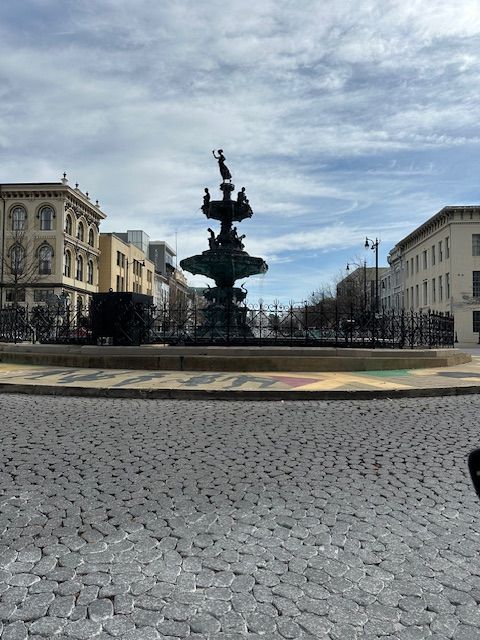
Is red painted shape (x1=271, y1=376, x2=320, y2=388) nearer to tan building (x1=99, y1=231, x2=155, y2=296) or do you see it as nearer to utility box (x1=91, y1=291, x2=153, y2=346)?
utility box (x1=91, y1=291, x2=153, y2=346)

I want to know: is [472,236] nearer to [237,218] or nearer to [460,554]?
[237,218]

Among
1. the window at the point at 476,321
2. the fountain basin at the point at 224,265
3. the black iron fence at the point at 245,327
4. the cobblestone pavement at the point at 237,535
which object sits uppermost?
the fountain basin at the point at 224,265

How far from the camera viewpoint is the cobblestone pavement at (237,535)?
233cm

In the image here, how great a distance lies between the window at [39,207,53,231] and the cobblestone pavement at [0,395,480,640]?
180 ft

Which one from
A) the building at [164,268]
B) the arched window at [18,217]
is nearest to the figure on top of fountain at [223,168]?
the arched window at [18,217]

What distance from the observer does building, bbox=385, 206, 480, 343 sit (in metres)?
52.8

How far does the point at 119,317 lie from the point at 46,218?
47566 mm

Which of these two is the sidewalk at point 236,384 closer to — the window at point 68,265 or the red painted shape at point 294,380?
the red painted shape at point 294,380

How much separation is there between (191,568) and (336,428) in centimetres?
417

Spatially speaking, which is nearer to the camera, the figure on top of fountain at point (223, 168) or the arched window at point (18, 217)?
the figure on top of fountain at point (223, 168)

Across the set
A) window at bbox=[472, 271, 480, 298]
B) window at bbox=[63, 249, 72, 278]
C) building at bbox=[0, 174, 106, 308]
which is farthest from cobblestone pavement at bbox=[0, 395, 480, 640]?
window at bbox=[63, 249, 72, 278]

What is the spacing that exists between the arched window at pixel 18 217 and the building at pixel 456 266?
49595 millimetres

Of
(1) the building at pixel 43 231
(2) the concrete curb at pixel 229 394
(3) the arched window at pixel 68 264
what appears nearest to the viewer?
(2) the concrete curb at pixel 229 394

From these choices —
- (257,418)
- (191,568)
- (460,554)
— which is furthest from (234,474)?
(257,418)
